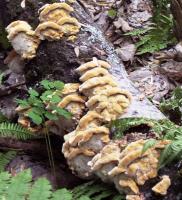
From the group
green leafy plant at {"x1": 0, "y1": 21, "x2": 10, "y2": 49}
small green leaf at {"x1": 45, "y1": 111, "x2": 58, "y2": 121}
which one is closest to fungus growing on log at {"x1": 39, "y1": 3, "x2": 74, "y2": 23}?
small green leaf at {"x1": 45, "y1": 111, "x2": 58, "y2": 121}

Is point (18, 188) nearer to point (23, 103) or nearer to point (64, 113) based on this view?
point (64, 113)

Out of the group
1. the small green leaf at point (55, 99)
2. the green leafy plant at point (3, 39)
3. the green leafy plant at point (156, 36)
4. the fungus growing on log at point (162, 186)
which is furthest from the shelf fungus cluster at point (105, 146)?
the green leafy plant at point (3, 39)

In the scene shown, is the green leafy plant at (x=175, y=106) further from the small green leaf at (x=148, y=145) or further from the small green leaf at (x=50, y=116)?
the small green leaf at (x=148, y=145)

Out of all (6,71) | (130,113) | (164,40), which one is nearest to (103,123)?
(130,113)

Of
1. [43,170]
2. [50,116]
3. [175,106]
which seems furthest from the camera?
[175,106]

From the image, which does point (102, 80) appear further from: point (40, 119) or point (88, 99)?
point (40, 119)

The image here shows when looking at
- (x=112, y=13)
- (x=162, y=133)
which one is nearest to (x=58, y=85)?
(x=162, y=133)
